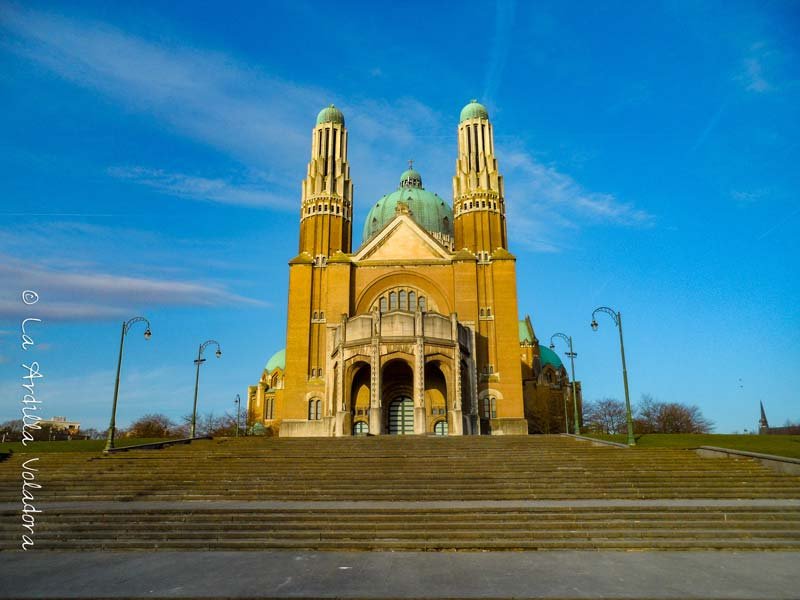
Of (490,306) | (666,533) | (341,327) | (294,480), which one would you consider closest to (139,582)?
(294,480)

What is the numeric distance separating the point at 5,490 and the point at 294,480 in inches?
376

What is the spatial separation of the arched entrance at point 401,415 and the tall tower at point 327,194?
14020 mm

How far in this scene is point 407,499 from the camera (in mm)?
15516

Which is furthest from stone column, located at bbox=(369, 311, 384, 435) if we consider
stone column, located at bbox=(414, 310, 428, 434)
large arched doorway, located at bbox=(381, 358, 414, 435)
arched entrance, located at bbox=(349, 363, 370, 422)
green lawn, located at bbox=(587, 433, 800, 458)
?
green lawn, located at bbox=(587, 433, 800, 458)

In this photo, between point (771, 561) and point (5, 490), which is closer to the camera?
point (771, 561)

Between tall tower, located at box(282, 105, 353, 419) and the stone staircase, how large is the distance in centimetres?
1954

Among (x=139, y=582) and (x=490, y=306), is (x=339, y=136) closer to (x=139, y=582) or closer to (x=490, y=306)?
(x=490, y=306)

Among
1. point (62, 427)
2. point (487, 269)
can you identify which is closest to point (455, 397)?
point (487, 269)

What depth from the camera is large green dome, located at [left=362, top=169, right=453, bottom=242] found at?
65750 mm

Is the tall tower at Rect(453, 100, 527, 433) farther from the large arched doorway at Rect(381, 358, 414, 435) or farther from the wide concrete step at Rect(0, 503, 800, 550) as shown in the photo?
the wide concrete step at Rect(0, 503, 800, 550)

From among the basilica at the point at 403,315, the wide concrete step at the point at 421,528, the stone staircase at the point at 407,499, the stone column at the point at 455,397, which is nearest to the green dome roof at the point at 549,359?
the basilica at the point at 403,315

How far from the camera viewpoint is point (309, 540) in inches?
470

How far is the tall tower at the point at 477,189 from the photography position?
48.9m

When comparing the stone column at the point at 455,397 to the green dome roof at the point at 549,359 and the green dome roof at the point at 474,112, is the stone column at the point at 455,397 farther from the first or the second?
the green dome roof at the point at 549,359
